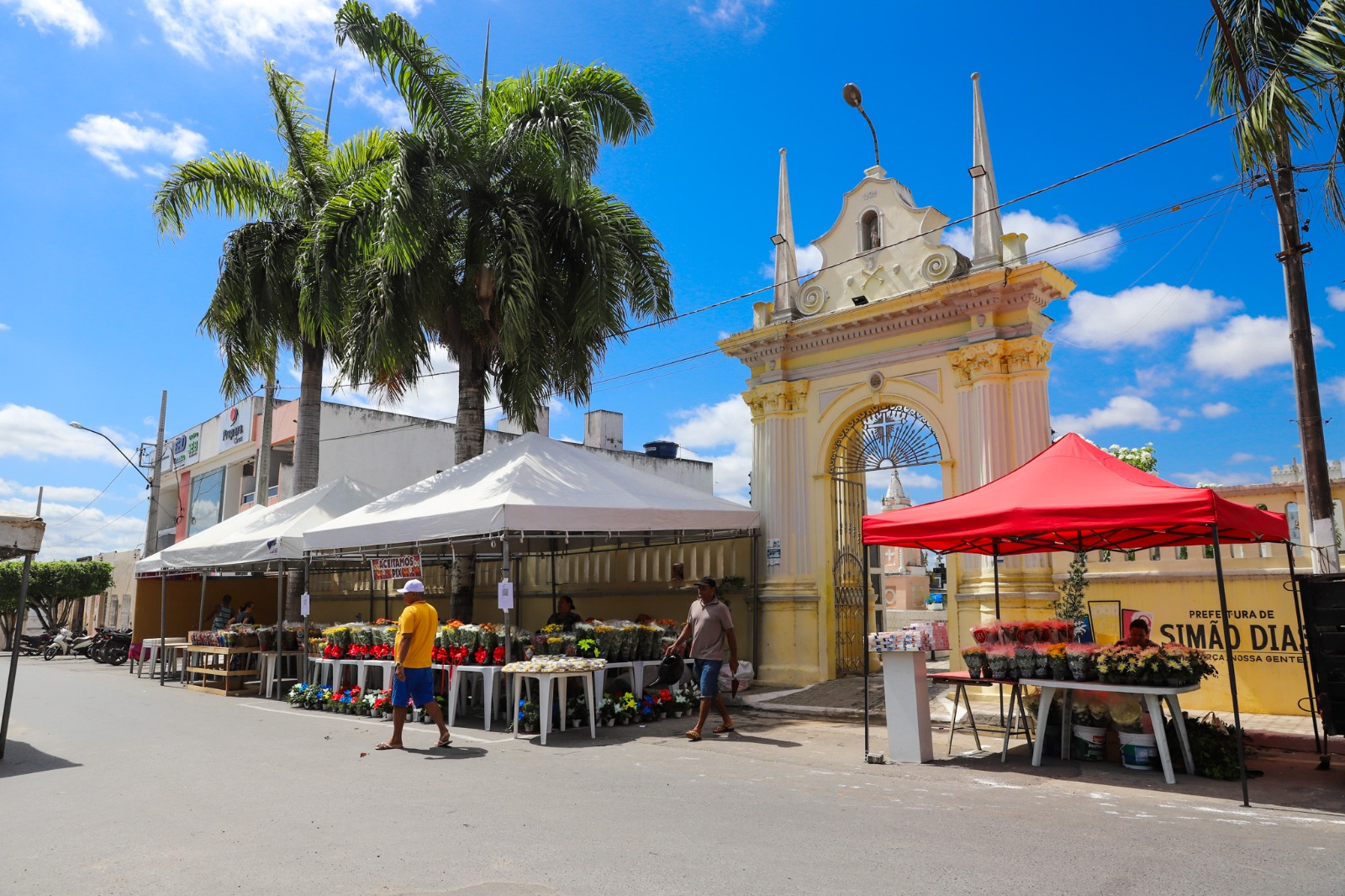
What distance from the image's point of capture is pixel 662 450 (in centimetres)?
3988

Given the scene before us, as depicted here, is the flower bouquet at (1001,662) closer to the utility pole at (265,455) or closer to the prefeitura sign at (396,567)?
the prefeitura sign at (396,567)

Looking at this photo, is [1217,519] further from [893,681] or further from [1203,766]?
[893,681]

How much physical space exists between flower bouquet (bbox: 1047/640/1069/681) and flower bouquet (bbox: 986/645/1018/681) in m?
0.35

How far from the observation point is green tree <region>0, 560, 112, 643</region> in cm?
3634

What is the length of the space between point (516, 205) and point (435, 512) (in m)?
6.01

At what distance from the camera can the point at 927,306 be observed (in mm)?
13789

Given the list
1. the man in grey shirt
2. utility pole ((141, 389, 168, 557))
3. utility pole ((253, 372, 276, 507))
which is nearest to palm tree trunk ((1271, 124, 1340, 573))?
the man in grey shirt

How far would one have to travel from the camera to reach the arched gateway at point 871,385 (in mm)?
12961

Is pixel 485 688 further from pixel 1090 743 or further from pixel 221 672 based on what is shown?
pixel 221 672

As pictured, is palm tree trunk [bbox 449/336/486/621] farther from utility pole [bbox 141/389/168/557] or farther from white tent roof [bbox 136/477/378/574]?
utility pole [bbox 141/389/168/557]

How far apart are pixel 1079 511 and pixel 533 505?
585 cm

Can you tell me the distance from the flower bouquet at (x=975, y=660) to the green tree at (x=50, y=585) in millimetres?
38176

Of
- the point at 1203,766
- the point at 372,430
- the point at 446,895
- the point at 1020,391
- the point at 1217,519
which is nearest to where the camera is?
the point at 446,895

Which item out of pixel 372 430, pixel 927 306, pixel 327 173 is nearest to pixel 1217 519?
pixel 927 306
